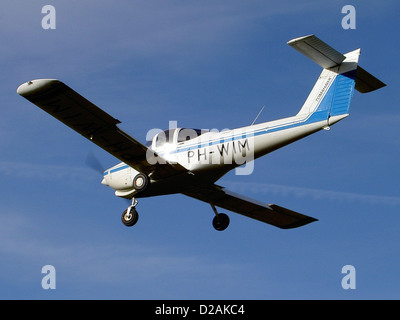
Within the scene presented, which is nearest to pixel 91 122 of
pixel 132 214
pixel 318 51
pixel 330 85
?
pixel 132 214

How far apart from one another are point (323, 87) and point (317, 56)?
0.89 metres

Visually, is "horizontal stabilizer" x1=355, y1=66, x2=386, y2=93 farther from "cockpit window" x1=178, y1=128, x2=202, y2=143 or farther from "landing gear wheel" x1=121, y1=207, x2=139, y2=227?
"landing gear wheel" x1=121, y1=207, x2=139, y2=227

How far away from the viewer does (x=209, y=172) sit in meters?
22.4

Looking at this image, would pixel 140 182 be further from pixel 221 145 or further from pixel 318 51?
pixel 318 51

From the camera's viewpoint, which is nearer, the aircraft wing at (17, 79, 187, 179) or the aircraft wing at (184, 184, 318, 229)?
the aircraft wing at (17, 79, 187, 179)

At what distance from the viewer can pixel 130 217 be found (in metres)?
23.3

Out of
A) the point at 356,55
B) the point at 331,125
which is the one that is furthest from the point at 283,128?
the point at 356,55

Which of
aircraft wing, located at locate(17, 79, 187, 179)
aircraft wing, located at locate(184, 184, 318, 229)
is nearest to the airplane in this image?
aircraft wing, located at locate(17, 79, 187, 179)

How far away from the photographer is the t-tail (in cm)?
2103

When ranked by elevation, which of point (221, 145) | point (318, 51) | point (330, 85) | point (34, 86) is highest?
point (318, 51)

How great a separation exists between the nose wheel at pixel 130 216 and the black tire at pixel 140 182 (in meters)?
1.26

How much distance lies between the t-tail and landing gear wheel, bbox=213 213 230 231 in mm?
4725

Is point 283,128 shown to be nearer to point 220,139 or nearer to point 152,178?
point 220,139

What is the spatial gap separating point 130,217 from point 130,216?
3 centimetres
